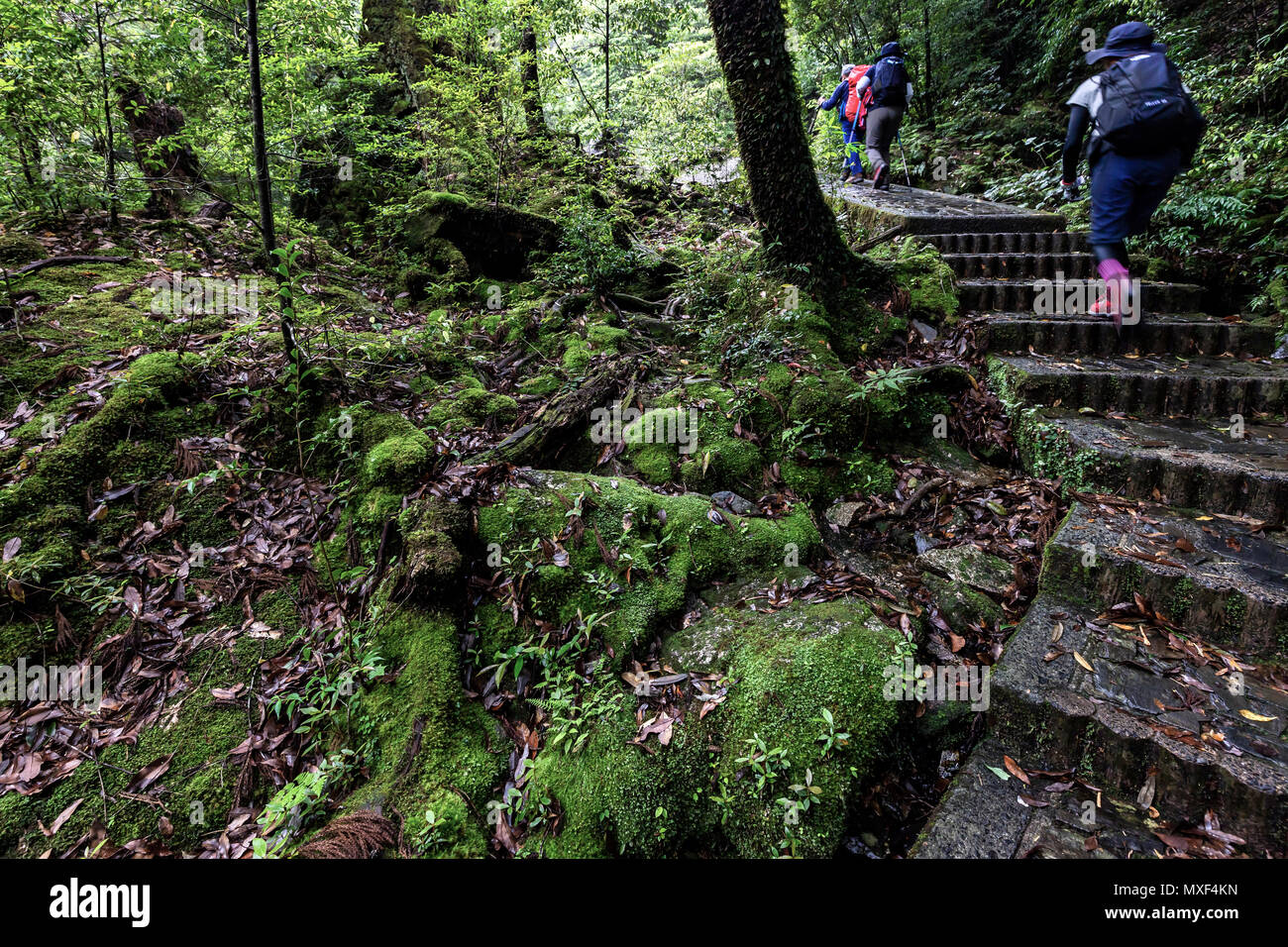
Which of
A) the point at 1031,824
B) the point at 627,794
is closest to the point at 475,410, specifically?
the point at 627,794

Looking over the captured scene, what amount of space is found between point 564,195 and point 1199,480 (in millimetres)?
8942

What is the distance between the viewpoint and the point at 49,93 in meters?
5.43

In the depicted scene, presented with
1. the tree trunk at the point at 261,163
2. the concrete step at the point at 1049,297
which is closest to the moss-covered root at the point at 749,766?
the tree trunk at the point at 261,163

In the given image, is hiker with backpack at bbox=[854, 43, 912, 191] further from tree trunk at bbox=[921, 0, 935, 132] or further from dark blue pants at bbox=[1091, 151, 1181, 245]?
tree trunk at bbox=[921, 0, 935, 132]

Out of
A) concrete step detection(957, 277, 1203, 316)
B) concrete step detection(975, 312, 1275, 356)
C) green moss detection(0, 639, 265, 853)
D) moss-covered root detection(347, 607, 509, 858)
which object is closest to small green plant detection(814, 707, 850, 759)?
moss-covered root detection(347, 607, 509, 858)

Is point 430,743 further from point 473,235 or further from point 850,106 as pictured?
point 850,106

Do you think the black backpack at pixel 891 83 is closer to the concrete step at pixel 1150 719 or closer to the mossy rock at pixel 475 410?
the mossy rock at pixel 475 410

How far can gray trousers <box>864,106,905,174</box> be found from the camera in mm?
8781

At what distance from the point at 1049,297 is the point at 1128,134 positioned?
1774 millimetres

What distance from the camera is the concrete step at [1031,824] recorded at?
2.15 meters

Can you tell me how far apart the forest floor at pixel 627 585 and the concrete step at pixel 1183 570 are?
21mm

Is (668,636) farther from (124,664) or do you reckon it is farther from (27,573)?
(27,573)

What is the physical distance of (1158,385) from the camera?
4402mm

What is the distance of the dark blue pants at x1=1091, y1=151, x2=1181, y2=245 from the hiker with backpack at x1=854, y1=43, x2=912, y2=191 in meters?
5.14
